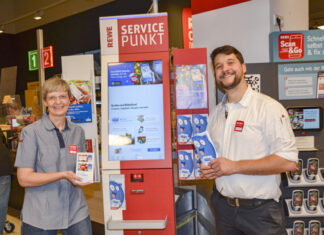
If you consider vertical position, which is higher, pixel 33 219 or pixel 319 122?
pixel 319 122

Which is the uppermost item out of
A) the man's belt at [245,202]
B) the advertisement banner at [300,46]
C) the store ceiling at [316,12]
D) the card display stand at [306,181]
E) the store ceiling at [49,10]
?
the store ceiling at [49,10]

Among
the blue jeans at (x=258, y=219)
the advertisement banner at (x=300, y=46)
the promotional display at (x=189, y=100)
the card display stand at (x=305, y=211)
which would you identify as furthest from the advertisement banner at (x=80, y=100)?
the card display stand at (x=305, y=211)

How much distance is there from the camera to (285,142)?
1766 millimetres

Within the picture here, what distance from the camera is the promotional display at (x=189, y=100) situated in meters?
2.43

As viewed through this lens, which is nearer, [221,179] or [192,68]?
[221,179]

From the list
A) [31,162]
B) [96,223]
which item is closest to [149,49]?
[31,162]

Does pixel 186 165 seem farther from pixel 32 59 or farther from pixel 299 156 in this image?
pixel 32 59

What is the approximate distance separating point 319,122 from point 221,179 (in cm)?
115

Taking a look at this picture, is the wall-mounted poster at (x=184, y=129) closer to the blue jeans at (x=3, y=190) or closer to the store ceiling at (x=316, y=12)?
the blue jeans at (x=3, y=190)

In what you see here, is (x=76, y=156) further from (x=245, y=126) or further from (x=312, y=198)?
(x=312, y=198)

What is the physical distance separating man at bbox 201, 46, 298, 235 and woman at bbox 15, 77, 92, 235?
86cm

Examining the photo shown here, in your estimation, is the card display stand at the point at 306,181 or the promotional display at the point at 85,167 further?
the card display stand at the point at 306,181

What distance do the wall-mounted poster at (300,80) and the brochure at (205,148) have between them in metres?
1.02

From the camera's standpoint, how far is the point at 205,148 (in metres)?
1.91
